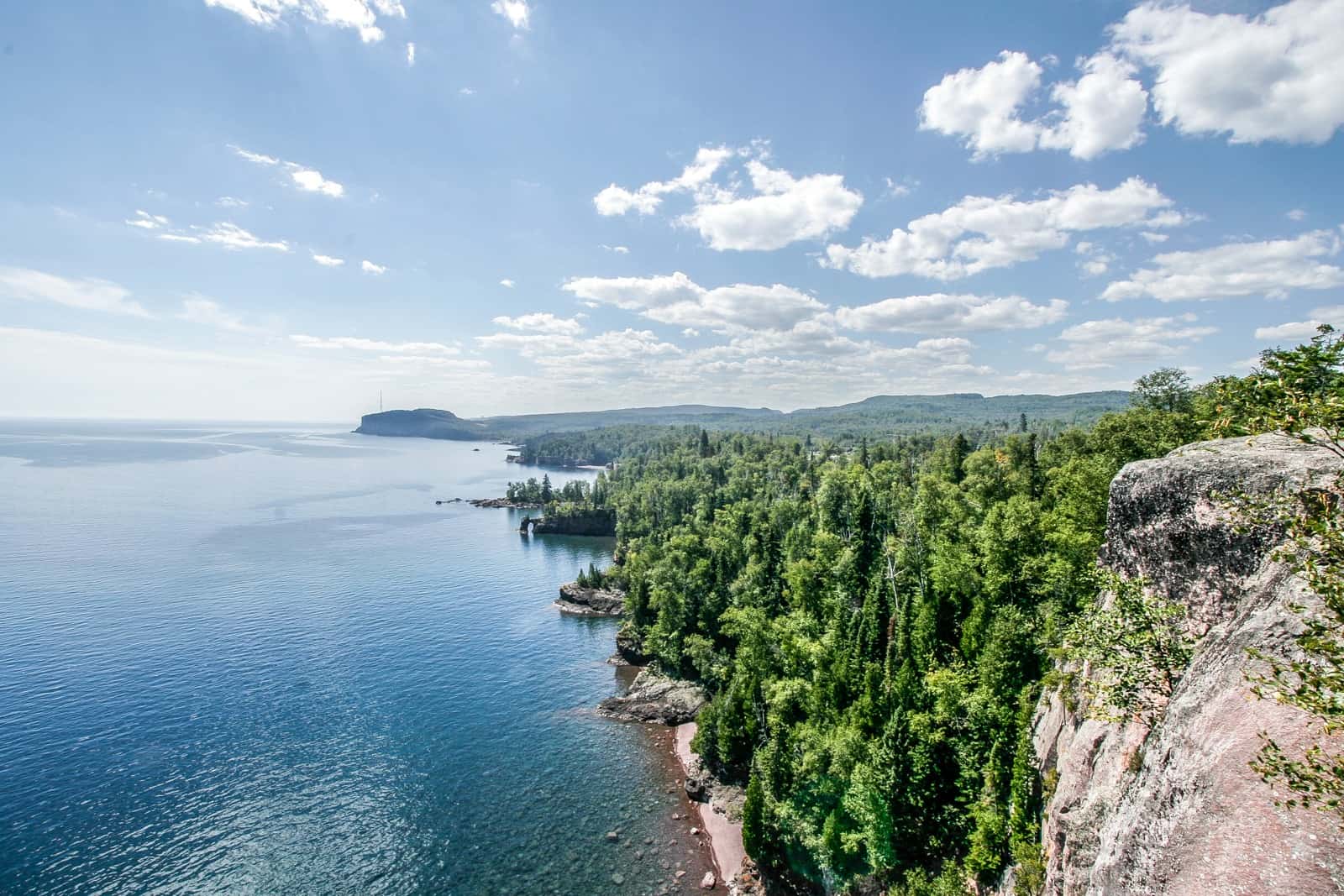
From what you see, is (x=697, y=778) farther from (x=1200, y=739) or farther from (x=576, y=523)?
(x=576, y=523)

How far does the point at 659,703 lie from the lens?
60.2 meters

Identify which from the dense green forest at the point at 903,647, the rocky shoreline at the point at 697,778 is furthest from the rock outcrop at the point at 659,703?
the dense green forest at the point at 903,647

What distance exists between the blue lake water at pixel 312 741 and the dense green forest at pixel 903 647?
353 inches

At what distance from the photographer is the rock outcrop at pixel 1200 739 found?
1143 centimetres

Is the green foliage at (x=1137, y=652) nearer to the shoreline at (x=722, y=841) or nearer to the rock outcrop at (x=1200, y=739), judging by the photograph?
the rock outcrop at (x=1200, y=739)

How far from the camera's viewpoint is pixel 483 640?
76625mm

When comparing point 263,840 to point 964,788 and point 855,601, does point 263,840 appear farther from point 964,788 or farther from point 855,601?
point 855,601

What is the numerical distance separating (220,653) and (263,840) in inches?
1434

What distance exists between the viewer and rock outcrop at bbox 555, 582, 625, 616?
91625 millimetres

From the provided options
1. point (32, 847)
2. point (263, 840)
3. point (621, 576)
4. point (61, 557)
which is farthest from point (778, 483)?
point (61, 557)

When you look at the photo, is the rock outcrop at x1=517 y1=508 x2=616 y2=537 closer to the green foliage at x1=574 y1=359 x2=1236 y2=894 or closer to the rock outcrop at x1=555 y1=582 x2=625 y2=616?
the rock outcrop at x1=555 y1=582 x2=625 y2=616

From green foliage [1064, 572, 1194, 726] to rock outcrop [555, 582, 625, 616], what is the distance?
76.3 m

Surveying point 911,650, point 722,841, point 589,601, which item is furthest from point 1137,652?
point 589,601

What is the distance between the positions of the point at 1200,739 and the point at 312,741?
60756 millimetres
